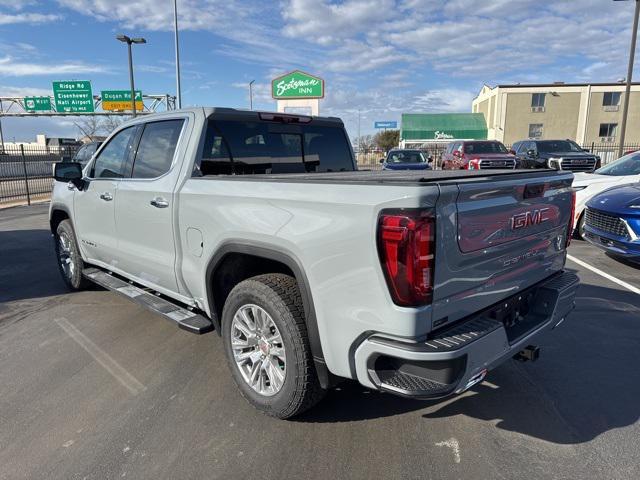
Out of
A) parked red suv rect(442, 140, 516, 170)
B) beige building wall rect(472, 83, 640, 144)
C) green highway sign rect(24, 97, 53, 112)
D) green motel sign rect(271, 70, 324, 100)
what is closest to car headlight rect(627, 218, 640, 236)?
parked red suv rect(442, 140, 516, 170)

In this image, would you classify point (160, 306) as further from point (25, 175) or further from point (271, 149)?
point (25, 175)

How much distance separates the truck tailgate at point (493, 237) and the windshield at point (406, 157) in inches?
585

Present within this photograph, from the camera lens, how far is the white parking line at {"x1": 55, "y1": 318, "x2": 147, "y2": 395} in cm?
337

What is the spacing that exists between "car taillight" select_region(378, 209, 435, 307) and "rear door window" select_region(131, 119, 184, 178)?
2179 millimetres

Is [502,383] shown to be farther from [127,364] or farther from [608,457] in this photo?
[127,364]

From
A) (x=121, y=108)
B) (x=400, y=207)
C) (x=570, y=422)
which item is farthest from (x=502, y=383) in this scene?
(x=121, y=108)

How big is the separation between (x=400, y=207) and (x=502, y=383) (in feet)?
6.55

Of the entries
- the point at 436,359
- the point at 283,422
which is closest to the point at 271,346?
the point at 283,422

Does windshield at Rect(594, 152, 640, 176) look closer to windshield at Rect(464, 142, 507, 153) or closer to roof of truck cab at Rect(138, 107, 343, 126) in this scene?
roof of truck cab at Rect(138, 107, 343, 126)

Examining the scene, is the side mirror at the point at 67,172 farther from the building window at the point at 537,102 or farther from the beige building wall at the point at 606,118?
the beige building wall at the point at 606,118

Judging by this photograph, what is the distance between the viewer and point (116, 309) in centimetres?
495

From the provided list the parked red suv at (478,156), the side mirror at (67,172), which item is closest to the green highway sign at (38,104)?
the parked red suv at (478,156)

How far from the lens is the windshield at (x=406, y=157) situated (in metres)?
17.6

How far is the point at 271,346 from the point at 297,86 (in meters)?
25.9
